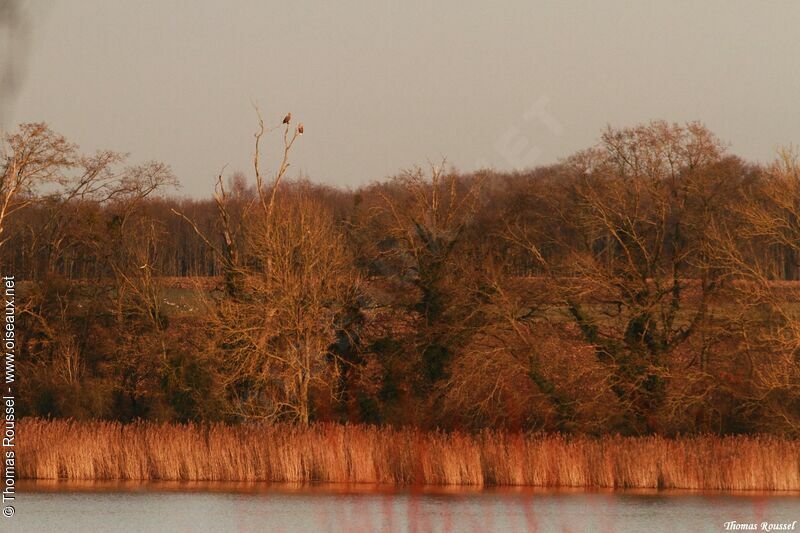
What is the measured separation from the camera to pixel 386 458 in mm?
25328

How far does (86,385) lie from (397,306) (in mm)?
9392

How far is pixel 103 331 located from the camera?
37.5 m

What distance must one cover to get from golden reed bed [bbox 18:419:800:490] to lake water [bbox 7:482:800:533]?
1.92ft

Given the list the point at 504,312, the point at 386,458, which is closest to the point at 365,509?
the point at 386,458

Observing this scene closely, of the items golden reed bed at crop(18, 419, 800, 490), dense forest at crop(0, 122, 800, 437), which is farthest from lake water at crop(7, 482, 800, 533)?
dense forest at crop(0, 122, 800, 437)

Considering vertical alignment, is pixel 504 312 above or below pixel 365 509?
above

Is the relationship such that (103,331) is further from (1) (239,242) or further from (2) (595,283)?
(2) (595,283)

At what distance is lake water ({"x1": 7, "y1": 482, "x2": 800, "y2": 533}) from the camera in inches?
790

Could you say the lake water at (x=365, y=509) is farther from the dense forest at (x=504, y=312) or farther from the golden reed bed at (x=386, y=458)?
the dense forest at (x=504, y=312)

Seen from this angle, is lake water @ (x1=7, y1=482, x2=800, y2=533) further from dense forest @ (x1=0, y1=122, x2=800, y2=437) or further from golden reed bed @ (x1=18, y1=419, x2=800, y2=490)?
dense forest @ (x1=0, y1=122, x2=800, y2=437)

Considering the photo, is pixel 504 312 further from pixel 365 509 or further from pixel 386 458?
pixel 365 509

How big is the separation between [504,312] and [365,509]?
10.7 meters

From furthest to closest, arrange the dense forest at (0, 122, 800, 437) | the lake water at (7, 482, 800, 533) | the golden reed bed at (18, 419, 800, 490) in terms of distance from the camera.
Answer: the dense forest at (0, 122, 800, 437) → the golden reed bed at (18, 419, 800, 490) → the lake water at (7, 482, 800, 533)

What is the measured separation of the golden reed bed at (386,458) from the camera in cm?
2455
